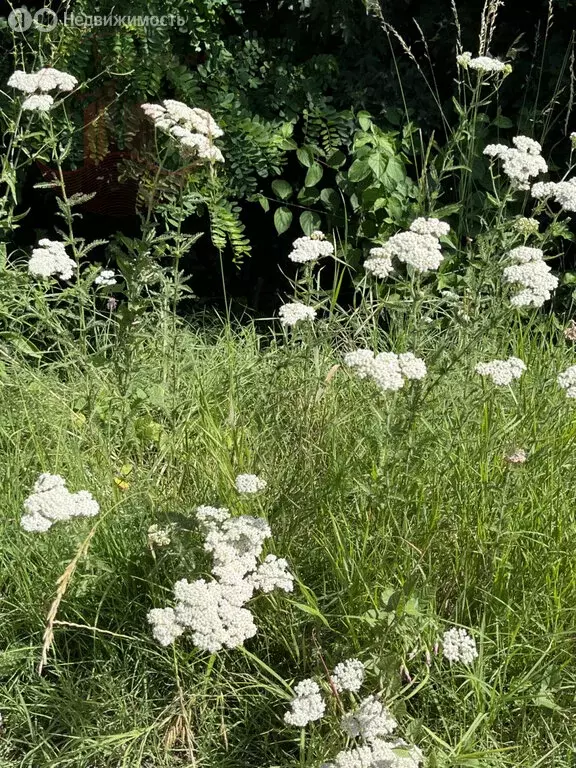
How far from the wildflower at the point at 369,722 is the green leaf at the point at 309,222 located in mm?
2307

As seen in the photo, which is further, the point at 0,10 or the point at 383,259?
the point at 0,10

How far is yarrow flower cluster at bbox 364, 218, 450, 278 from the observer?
5.60 feet

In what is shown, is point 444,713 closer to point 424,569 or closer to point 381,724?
point 424,569

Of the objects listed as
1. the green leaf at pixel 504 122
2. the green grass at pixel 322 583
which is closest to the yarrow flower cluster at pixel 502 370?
the green grass at pixel 322 583

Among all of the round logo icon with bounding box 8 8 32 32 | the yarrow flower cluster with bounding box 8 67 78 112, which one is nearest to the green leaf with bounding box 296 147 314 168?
the round logo icon with bounding box 8 8 32 32

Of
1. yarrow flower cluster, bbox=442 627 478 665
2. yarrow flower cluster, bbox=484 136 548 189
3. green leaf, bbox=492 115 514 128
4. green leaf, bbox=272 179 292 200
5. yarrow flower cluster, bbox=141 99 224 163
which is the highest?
Answer: yarrow flower cluster, bbox=141 99 224 163

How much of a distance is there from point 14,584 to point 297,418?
0.81 m

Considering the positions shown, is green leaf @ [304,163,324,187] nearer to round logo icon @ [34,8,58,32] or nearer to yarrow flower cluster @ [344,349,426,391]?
round logo icon @ [34,8,58,32]

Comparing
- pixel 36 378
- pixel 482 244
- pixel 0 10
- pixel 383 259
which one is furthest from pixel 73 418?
pixel 0 10

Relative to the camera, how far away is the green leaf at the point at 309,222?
348 cm

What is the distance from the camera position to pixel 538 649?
1803 mm

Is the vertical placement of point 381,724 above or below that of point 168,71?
below

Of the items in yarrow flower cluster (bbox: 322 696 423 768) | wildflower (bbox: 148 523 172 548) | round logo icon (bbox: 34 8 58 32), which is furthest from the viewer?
round logo icon (bbox: 34 8 58 32)

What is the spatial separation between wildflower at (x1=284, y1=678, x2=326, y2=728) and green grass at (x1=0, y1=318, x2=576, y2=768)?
0.19m
